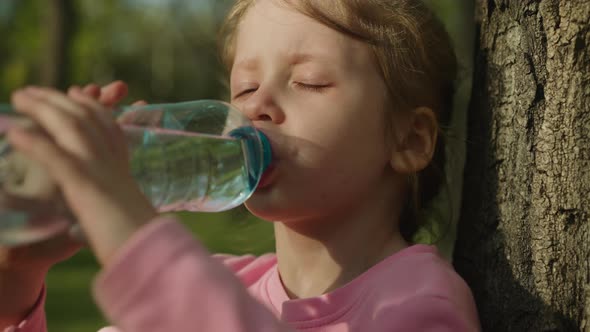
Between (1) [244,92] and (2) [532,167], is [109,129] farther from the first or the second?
(2) [532,167]

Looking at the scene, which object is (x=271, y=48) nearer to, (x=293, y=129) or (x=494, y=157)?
(x=293, y=129)

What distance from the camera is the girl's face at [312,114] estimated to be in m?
2.30

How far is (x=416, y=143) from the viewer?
2.56 meters

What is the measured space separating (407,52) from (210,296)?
3.95 ft

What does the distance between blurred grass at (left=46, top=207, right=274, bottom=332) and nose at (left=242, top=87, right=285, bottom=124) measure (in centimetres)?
38

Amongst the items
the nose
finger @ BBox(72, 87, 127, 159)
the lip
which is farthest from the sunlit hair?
finger @ BBox(72, 87, 127, 159)

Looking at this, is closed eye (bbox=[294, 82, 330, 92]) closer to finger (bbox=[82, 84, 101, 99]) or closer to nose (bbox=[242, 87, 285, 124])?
nose (bbox=[242, 87, 285, 124])

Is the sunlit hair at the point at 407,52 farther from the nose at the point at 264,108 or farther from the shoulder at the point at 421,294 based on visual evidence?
the shoulder at the point at 421,294

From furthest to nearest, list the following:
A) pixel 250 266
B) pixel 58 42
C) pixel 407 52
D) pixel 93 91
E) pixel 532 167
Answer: pixel 58 42 < pixel 250 266 < pixel 407 52 < pixel 532 167 < pixel 93 91

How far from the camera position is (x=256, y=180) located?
2.31 m

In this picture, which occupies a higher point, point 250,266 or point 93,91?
point 93,91

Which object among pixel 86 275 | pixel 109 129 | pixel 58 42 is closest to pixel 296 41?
pixel 109 129

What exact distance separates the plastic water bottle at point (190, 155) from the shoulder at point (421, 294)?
445mm

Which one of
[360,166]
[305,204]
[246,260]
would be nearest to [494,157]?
[360,166]
